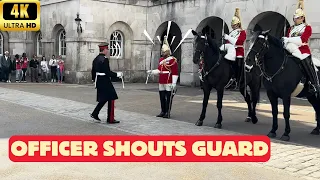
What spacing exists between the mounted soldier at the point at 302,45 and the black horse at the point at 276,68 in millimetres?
102

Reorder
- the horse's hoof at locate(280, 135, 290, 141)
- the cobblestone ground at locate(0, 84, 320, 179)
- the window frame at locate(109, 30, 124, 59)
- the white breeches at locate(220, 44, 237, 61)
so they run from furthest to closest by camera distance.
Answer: the window frame at locate(109, 30, 124, 59)
the white breeches at locate(220, 44, 237, 61)
the horse's hoof at locate(280, 135, 290, 141)
the cobblestone ground at locate(0, 84, 320, 179)

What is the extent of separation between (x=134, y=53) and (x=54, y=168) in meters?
18.0

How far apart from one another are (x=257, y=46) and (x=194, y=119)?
3.02m

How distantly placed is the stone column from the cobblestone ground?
15.6ft

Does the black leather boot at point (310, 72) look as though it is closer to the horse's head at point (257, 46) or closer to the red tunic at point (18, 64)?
the horse's head at point (257, 46)

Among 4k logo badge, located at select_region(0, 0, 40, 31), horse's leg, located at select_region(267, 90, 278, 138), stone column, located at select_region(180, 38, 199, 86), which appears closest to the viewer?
horse's leg, located at select_region(267, 90, 278, 138)


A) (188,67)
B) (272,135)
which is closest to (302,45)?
(272,135)

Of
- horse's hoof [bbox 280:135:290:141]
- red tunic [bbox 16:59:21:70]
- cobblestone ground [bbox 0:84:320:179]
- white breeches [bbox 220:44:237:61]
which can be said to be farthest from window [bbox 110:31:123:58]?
horse's hoof [bbox 280:135:290:141]

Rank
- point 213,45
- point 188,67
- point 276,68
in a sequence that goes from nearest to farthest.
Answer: point 276,68, point 213,45, point 188,67

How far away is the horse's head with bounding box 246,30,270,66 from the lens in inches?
295

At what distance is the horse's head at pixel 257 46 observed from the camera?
750 centimetres

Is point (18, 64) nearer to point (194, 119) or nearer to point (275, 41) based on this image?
point (194, 119)

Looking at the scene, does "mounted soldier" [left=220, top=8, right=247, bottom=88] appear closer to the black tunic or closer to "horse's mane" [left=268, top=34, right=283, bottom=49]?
"horse's mane" [left=268, top=34, right=283, bottom=49]

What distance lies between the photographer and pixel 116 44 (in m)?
22.7
